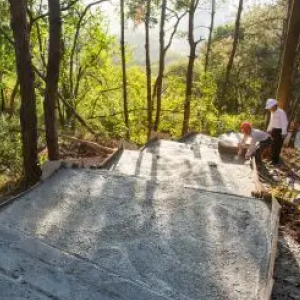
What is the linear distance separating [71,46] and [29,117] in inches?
592

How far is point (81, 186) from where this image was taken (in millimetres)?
5336

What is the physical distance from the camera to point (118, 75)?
80.0ft

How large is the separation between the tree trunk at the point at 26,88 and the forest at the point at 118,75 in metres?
0.02

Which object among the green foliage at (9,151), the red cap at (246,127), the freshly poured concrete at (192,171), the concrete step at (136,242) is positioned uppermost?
the red cap at (246,127)

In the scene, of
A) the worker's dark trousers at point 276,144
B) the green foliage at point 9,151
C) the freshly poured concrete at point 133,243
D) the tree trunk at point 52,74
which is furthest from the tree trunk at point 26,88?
the worker's dark trousers at point 276,144

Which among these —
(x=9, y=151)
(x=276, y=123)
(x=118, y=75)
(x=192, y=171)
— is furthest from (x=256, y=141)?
(x=118, y=75)

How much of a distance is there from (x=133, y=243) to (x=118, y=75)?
2174cm

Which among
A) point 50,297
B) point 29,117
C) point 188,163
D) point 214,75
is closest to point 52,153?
point 29,117

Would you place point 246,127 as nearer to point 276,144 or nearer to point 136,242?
point 276,144

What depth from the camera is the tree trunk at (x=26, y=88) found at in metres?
6.76

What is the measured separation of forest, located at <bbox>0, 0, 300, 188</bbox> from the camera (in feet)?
27.7

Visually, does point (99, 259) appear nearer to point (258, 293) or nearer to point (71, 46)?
point (258, 293)

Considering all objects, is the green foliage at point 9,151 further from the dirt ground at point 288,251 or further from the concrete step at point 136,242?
the dirt ground at point 288,251

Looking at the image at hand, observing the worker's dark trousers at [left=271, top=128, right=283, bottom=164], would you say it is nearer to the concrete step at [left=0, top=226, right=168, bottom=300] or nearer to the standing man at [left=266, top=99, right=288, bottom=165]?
the standing man at [left=266, top=99, right=288, bottom=165]
